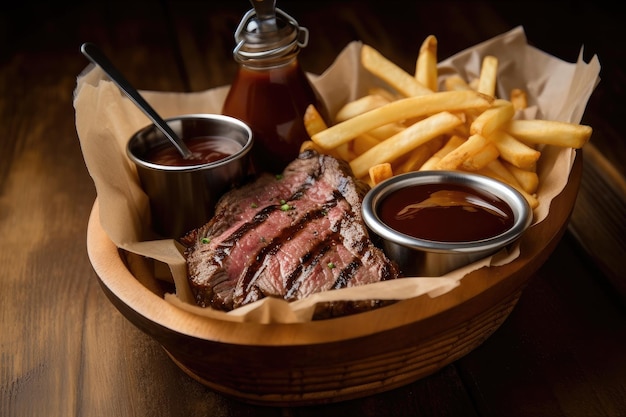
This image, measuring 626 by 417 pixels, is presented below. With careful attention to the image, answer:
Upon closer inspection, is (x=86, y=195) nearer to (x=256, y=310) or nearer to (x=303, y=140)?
(x=303, y=140)

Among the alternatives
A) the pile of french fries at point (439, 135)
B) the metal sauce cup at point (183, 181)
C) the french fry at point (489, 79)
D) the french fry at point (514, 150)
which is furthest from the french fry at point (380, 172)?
the french fry at point (489, 79)

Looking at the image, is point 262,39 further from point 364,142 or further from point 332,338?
point 332,338

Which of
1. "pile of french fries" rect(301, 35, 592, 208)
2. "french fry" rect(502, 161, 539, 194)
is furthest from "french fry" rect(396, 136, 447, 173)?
"french fry" rect(502, 161, 539, 194)

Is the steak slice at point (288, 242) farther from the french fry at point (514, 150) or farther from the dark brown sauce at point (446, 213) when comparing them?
the french fry at point (514, 150)

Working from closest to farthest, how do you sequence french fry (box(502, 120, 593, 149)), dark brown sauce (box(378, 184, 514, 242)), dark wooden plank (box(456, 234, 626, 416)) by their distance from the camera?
dark wooden plank (box(456, 234, 626, 416)), dark brown sauce (box(378, 184, 514, 242)), french fry (box(502, 120, 593, 149))

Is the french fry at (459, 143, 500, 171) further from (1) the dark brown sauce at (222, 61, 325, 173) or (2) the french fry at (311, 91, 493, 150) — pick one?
(1) the dark brown sauce at (222, 61, 325, 173)

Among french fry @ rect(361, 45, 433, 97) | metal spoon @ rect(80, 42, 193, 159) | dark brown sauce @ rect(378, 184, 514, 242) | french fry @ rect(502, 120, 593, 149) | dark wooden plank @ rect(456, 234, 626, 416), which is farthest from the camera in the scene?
french fry @ rect(361, 45, 433, 97)

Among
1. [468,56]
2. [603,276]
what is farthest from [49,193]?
[603,276]
